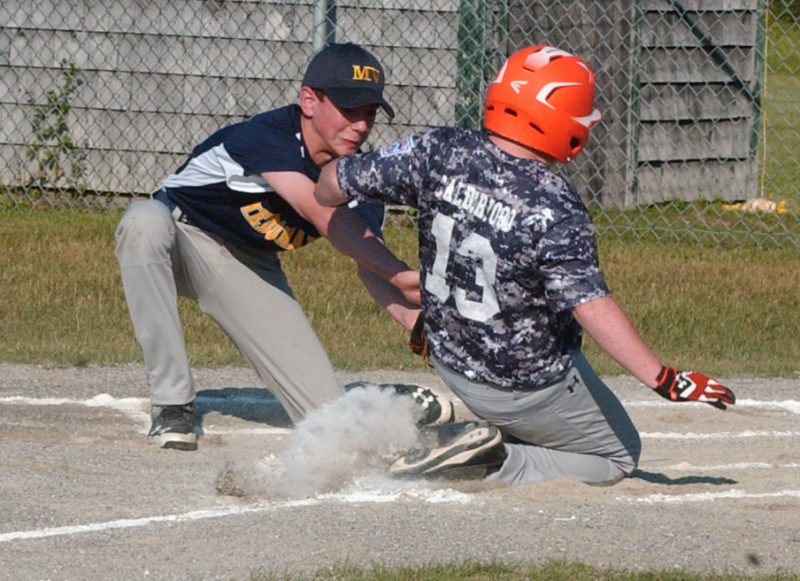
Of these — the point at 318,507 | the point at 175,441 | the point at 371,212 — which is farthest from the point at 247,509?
the point at 371,212

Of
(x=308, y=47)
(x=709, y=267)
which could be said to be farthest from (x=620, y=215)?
(x=308, y=47)

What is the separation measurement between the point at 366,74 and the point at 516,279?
1033mm

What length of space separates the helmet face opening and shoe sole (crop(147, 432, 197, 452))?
65.9 inches

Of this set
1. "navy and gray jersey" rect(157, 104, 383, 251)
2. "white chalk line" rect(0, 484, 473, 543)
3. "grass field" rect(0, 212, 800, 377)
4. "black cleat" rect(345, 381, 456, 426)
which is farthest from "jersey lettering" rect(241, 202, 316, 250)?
"grass field" rect(0, 212, 800, 377)

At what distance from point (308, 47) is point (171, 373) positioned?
625cm

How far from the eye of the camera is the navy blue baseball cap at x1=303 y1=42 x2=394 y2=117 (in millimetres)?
4785

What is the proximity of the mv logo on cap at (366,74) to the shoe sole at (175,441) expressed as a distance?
4.71 feet

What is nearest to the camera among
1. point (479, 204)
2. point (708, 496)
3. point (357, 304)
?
point (479, 204)

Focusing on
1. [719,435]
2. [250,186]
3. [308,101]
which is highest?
[308,101]

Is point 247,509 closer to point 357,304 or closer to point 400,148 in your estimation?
point 400,148

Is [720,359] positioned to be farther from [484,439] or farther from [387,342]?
[484,439]

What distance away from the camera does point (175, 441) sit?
5094 millimetres

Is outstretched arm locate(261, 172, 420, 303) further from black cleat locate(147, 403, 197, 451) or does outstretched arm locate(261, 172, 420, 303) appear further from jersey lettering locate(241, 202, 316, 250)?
black cleat locate(147, 403, 197, 451)

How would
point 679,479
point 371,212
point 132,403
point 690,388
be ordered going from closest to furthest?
point 690,388 → point 679,479 → point 371,212 → point 132,403
